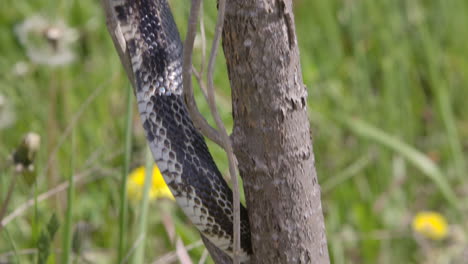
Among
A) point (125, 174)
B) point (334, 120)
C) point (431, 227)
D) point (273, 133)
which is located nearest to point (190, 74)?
point (273, 133)

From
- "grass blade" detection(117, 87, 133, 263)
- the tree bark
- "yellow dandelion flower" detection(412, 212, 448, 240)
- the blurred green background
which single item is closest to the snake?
the tree bark

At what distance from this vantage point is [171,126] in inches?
40.9

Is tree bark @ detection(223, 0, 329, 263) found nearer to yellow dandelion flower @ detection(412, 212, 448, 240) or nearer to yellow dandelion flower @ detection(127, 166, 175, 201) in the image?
yellow dandelion flower @ detection(127, 166, 175, 201)

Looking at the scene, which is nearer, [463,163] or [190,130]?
[190,130]

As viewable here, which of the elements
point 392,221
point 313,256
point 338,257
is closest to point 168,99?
point 313,256

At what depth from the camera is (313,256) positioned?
0.99m

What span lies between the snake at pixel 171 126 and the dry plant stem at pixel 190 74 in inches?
4.0

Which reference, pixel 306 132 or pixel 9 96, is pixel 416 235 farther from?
pixel 9 96

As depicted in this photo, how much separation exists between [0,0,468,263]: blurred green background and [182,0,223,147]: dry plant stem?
0.71m

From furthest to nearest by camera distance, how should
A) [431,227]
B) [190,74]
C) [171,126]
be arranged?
[431,227]
[171,126]
[190,74]

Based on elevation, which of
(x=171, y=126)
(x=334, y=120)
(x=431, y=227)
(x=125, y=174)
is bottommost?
(x=431, y=227)

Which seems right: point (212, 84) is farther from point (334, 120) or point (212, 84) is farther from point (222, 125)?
point (334, 120)

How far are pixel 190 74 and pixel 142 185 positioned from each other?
867 millimetres

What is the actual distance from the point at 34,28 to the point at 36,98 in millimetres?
285
